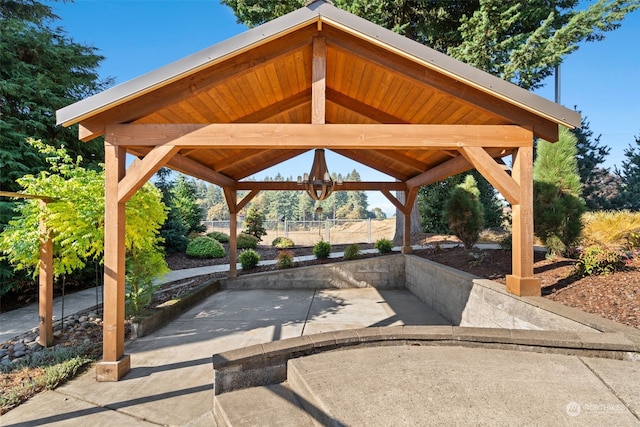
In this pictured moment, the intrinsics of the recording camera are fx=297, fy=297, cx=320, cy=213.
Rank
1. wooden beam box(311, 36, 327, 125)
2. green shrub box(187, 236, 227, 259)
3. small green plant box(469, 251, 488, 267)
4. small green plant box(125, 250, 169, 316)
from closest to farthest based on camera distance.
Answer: wooden beam box(311, 36, 327, 125)
small green plant box(125, 250, 169, 316)
small green plant box(469, 251, 488, 267)
green shrub box(187, 236, 227, 259)

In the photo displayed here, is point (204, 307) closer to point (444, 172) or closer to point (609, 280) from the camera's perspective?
point (444, 172)

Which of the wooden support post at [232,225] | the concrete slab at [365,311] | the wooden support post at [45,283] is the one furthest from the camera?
the wooden support post at [232,225]

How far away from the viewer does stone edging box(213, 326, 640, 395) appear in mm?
2416

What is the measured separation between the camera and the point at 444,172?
5902mm

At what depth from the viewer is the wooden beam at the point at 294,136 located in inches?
134

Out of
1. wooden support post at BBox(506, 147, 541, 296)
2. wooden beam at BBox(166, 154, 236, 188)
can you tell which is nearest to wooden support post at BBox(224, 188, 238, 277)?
wooden beam at BBox(166, 154, 236, 188)

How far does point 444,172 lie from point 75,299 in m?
8.23

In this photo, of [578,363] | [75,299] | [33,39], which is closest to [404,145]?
[578,363]

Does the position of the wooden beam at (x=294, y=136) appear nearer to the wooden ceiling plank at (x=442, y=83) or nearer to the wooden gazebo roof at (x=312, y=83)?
the wooden gazebo roof at (x=312, y=83)

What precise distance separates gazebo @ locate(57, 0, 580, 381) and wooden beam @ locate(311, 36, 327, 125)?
0.01 meters

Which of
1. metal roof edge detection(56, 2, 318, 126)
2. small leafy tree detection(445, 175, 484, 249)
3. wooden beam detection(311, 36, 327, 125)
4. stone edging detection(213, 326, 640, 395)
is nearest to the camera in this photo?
stone edging detection(213, 326, 640, 395)

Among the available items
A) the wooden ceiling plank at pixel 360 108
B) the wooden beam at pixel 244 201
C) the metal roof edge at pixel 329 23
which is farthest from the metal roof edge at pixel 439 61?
the wooden beam at pixel 244 201

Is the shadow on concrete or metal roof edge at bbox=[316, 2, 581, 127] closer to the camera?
the shadow on concrete

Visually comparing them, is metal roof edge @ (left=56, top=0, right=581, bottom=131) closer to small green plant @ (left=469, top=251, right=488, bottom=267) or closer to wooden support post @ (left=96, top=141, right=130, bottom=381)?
wooden support post @ (left=96, top=141, right=130, bottom=381)
